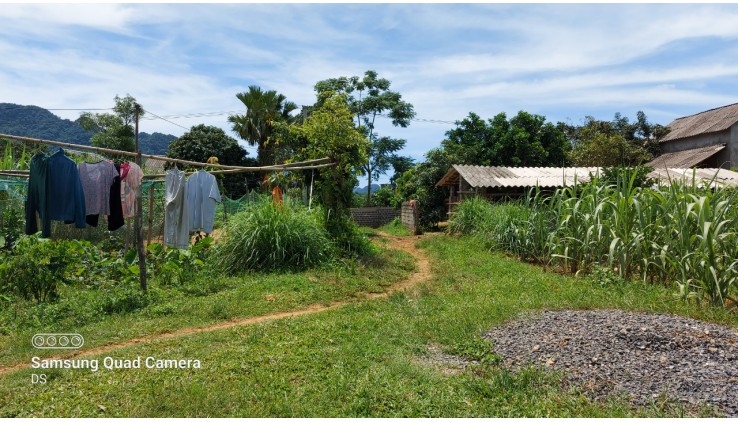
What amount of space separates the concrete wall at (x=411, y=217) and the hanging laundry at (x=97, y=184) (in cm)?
1406

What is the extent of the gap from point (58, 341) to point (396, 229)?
17.1m

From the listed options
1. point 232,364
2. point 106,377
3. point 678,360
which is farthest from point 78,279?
point 678,360

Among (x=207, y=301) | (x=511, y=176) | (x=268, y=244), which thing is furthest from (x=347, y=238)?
(x=511, y=176)

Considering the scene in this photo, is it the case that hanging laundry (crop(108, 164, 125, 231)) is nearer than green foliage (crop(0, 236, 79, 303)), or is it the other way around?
green foliage (crop(0, 236, 79, 303))

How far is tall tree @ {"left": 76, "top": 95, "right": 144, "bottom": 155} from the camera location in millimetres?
34781

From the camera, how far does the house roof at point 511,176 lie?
57.5 feet

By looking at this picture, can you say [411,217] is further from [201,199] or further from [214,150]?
[214,150]

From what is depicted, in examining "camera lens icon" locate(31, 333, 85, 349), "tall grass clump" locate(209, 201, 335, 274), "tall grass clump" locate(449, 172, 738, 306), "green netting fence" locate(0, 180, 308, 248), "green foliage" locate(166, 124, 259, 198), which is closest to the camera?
"camera lens icon" locate(31, 333, 85, 349)

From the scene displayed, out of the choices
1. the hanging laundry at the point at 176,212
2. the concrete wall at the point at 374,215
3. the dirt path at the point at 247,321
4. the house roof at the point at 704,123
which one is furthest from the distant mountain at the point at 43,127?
the dirt path at the point at 247,321

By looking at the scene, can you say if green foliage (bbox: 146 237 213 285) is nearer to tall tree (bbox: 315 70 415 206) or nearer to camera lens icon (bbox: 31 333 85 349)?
camera lens icon (bbox: 31 333 85 349)

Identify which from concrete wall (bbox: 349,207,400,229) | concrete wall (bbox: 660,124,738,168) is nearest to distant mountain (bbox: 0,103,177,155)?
concrete wall (bbox: 349,207,400,229)

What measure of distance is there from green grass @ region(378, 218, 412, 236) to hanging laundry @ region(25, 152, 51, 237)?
1467 cm

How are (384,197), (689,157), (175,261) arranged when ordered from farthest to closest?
1. (384,197)
2. (689,157)
3. (175,261)

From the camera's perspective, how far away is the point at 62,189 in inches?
254
